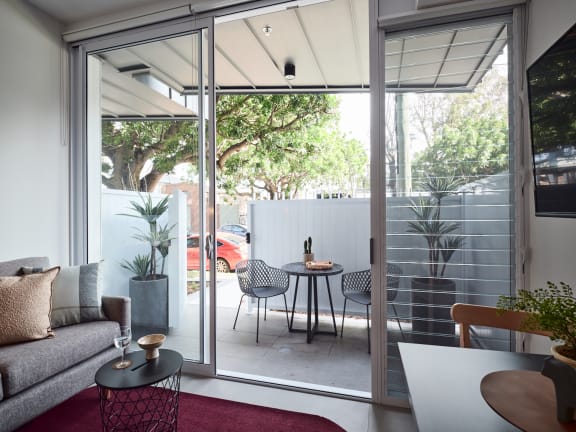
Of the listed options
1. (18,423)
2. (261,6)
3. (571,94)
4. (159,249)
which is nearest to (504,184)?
Result: (571,94)

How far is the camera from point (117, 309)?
2383 mm

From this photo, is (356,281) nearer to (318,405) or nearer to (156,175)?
(318,405)

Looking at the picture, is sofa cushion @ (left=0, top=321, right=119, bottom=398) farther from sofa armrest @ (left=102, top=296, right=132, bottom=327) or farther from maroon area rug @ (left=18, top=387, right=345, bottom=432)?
maroon area rug @ (left=18, top=387, right=345, bottom=432)

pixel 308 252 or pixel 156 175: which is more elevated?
pixel 156 175

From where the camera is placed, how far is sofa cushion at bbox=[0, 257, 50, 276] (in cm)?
220

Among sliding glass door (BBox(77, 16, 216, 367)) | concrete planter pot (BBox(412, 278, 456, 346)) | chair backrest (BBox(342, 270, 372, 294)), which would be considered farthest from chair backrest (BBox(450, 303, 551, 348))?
chair backrest (BBox(342, 270, 372, 294))

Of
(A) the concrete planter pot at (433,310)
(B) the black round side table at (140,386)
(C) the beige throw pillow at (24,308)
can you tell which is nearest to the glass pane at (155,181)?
(B) the black round side table at (140,386)

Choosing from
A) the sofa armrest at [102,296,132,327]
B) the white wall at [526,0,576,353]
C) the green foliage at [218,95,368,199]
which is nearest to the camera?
the white wall at [526,0,576,353]

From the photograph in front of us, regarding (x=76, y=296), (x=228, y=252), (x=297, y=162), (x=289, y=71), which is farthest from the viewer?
(x=297, y=162)

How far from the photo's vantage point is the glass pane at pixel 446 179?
79.0 inches

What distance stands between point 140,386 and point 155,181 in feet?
5.64

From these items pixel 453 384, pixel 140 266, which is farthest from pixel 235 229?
pixel 453 384

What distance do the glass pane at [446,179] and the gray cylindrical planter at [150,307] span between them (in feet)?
5.93

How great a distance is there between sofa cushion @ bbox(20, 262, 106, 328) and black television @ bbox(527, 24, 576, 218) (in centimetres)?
278
